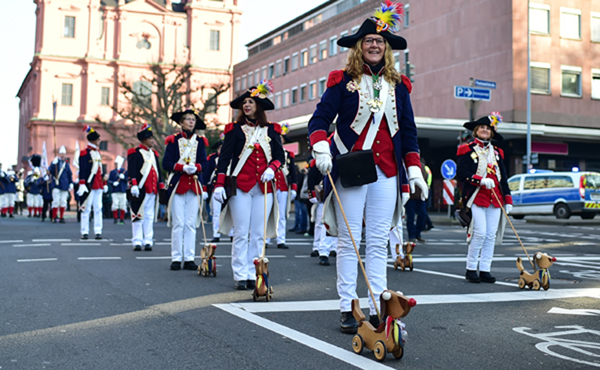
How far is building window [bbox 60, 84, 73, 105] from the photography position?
73.9 metres

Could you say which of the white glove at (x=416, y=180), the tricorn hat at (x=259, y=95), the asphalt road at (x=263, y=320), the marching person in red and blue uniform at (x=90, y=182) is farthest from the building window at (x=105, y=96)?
the white glove at (x=416, y=180)

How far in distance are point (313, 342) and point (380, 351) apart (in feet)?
2.10

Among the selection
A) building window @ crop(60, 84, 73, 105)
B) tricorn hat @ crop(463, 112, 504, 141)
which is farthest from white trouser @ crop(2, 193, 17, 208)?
building window @ crop(60, 84, 73, 105)

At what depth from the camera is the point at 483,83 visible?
23484 millimetres

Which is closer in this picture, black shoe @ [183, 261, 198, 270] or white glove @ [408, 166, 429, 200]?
white glove @ [408, 166, 429, 200]

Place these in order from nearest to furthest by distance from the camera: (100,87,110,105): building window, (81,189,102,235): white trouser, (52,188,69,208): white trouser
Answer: (81,189,102,235): white trouser → (52,188,69,208): white trouser → (100,87,110,105): building window

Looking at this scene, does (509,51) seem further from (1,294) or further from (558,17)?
(1,294)

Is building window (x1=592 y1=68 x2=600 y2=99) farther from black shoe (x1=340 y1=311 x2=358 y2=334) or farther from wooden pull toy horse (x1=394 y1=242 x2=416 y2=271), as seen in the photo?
black shoe (x1=340 y1=311 x2=358 y2=334)

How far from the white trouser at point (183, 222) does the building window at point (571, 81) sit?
118ft

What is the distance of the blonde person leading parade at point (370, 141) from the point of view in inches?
207

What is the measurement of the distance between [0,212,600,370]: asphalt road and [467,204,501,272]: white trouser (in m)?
0.31

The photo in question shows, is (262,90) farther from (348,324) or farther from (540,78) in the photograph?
(540,78)

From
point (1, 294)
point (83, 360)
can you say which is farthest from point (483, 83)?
point (83, 360)

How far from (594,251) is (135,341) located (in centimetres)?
1149
